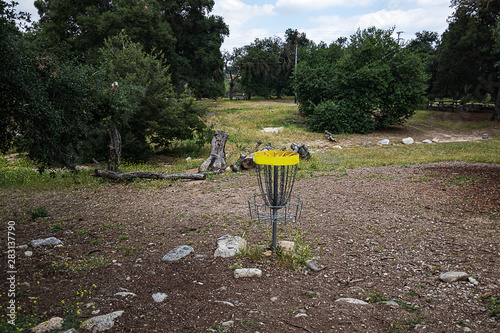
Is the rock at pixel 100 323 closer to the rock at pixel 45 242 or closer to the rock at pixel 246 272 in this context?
the rock at pixel 246 272

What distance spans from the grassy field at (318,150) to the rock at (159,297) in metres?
4.43

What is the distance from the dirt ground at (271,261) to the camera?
311cm

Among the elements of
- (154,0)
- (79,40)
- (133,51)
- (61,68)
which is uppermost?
(154,0)

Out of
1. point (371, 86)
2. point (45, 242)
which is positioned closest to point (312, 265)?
point (45, 242)

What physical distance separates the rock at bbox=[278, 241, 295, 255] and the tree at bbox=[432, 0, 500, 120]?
21381 millimetres

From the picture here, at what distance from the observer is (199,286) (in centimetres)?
367

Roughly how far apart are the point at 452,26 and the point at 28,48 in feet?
93.4

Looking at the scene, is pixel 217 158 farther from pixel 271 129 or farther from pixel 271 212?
pixel 271 129

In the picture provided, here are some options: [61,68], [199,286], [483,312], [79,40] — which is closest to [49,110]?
[61,68]

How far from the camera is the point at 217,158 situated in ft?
34.7

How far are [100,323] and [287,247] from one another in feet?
8.66

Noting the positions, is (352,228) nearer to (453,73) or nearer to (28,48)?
(28,48)

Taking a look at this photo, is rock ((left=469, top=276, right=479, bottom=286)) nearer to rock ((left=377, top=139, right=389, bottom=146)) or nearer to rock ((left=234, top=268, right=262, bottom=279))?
rock ((left=234, top=268, right=262, bottom=279))

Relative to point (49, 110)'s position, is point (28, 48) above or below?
above
